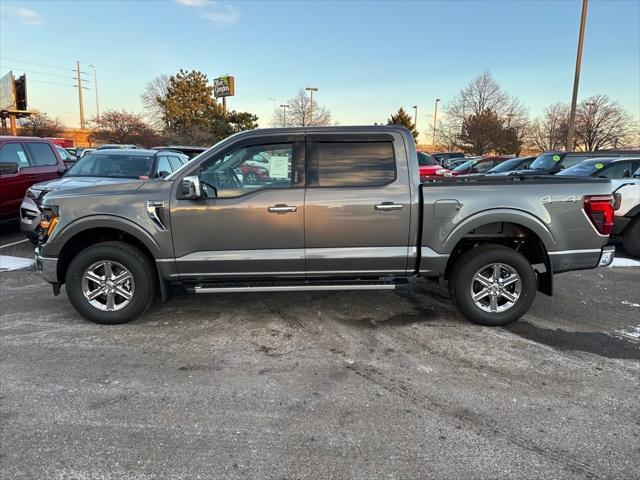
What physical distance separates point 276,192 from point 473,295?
2.28 m

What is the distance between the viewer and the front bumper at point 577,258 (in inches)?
176

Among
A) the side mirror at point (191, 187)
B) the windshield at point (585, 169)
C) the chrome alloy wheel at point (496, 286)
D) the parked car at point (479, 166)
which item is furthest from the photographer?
the parked car at point (479, 166)

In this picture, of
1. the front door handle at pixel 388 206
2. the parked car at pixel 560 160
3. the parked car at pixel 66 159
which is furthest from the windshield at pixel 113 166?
the parked car at pixel 560 160

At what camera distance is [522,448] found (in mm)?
2654

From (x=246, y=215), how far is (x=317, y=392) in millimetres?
1845

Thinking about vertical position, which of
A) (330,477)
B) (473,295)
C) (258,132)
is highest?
(258,132)

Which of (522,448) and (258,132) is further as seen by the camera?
(258,132)

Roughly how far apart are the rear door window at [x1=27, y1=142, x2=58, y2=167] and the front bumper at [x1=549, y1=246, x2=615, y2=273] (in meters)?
9.89

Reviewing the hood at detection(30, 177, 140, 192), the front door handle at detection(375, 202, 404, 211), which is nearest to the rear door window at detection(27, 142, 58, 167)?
the hood at detection(30, 177, 140, 192)

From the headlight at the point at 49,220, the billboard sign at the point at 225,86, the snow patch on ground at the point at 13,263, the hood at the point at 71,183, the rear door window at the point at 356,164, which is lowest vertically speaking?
the snow patch on ground at the point at 13,263

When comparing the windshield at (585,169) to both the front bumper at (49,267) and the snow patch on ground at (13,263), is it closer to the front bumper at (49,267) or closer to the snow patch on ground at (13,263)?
the front bumper at (49,267)

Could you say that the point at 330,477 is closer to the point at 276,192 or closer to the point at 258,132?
the point at 276,192

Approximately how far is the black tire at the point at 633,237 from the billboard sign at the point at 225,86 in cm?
4327

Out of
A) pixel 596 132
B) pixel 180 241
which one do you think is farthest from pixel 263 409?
pixel 596 132
